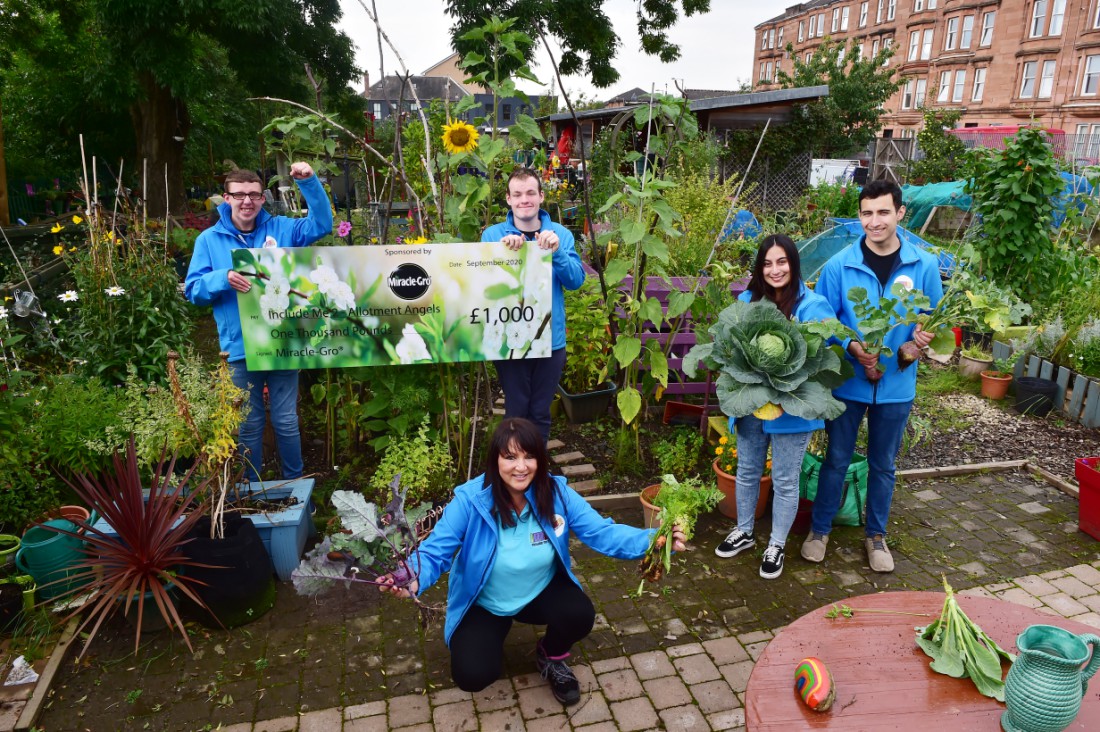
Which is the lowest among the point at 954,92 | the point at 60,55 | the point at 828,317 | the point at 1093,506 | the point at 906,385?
the point at 1093,506

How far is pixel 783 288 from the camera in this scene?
346 cm

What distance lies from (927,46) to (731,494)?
39392 millimetres

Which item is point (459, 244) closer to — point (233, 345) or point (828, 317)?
point (233, 345)

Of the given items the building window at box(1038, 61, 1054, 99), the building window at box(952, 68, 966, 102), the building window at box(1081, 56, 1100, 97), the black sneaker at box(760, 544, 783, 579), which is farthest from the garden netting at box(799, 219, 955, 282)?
the building window at box(952, 68, 966, 102)

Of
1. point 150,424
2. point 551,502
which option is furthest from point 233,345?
point 551,502

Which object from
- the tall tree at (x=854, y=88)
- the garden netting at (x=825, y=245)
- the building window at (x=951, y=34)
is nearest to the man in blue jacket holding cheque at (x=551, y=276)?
the garden netting at (x=825, y=245)

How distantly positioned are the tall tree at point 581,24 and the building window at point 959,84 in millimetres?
24230

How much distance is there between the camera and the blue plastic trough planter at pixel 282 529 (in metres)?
3.32

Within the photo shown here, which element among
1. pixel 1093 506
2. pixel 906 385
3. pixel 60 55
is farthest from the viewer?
pixel 60 55

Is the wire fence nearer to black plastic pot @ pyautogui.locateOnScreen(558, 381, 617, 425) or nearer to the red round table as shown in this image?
black plastic pot @ pyautogui.locateOnScreen(558, 381, 617, 425)

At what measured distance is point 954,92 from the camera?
3303cm

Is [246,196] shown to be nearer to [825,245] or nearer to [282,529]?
[282,529]

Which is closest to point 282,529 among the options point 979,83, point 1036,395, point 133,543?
point 133,543

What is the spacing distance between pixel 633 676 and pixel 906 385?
1941 mm
